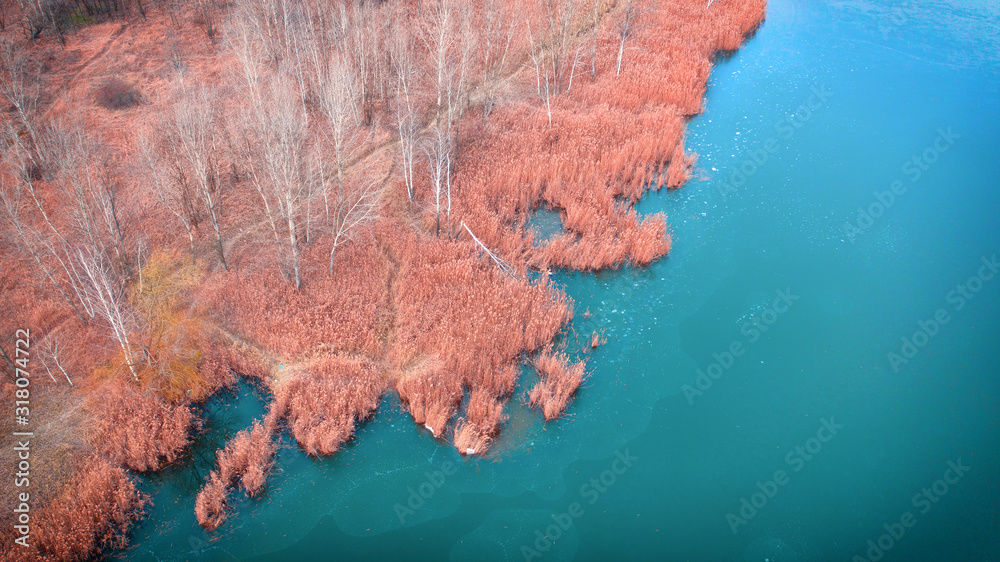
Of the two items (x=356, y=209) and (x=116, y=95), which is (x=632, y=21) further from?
(x=116, y=95)

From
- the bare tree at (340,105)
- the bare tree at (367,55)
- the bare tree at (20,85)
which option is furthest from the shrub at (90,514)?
the bare tree at (367,55)

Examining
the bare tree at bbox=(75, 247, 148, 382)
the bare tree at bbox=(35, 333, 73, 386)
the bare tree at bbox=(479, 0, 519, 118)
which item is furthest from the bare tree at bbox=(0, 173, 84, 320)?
the bare tree at bbox=(479, 0, 519, 118)

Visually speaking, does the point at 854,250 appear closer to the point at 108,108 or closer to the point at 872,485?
the point at 872,485

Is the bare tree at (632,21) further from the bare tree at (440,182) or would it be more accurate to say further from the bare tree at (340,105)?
the bare tree at (340,105)

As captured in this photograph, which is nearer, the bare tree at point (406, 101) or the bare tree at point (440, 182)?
the bare tree at point (440, 182)

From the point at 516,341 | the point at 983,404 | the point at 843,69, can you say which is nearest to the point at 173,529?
the point at 516,341

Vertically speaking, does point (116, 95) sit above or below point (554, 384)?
above

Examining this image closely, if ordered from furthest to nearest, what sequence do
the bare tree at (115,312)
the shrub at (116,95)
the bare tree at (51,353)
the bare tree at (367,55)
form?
the shrub at (116,95) < the bare tree at (367,55) < the bare tree at (51,353) < the bare tree at (115,312)

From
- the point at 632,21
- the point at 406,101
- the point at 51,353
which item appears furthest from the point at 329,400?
the point at 632,21
